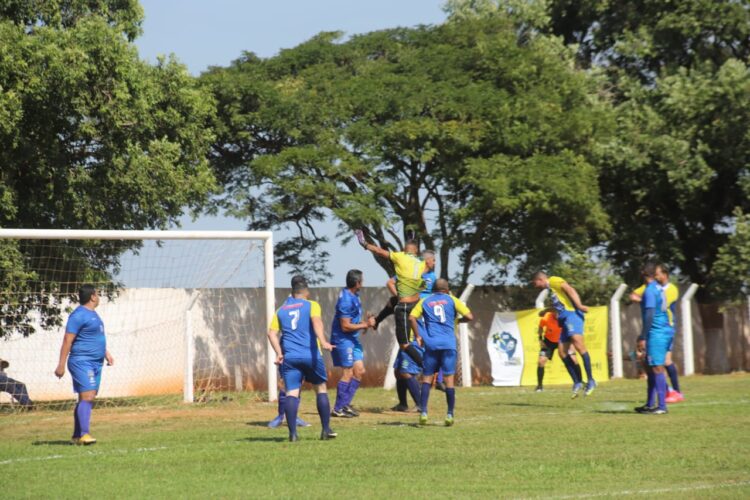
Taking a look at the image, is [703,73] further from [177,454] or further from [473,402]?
[177,454]

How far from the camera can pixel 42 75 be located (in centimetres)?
2100

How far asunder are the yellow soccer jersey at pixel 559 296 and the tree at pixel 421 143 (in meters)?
8.16

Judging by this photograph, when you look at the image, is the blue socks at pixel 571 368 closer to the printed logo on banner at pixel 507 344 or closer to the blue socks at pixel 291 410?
the blue socks at pixel 291 410

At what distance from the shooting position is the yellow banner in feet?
88.6

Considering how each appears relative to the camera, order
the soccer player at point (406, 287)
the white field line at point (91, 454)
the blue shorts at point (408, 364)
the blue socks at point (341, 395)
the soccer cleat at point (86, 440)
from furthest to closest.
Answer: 1. the blue shorts at point (408, 364)
2. the soccer player at point (406, 287)
3. the blue socks at point (341, 395)
4. the soccer cleat at point (86, 440)
5. the white field line at point (91, 454)

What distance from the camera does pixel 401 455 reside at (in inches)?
476

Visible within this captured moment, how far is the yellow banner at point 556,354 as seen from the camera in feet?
88.6

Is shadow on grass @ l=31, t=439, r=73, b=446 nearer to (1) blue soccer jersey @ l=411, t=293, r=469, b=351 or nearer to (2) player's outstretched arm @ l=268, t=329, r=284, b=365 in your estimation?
(2) player's outstretched arm @ l=268, t=329, r=284, b=365

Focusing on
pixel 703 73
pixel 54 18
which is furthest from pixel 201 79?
pixel 703 73

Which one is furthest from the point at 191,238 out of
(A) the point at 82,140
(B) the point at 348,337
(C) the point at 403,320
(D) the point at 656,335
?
(D) the point at 656,335

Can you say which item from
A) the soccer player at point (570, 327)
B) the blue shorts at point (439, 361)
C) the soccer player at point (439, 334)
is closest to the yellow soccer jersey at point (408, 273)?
the soccer player at point (439, 334)

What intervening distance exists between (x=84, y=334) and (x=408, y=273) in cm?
504

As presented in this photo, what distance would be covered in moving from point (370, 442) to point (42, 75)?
35.9ft

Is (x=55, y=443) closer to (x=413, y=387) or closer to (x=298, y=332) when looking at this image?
(x=298, y=332)
